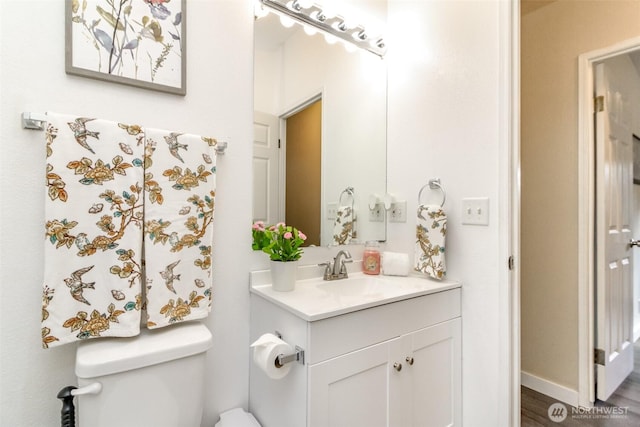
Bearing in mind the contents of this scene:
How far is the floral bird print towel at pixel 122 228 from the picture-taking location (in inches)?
36.5

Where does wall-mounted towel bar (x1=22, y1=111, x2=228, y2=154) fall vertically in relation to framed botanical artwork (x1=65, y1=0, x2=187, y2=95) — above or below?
below

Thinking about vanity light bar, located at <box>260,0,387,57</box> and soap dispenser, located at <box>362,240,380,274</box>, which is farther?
soap dispenser, located at <box>362,240,380,274</box>

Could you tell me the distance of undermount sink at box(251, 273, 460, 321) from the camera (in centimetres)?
105

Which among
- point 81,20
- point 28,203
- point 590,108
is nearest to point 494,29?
point 590,108

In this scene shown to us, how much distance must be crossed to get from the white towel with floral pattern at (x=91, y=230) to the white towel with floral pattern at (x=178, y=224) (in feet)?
0.14

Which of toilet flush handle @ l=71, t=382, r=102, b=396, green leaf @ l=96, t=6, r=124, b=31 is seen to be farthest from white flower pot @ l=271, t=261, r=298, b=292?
green leaf @ l=96, t=6, r=124, b=31

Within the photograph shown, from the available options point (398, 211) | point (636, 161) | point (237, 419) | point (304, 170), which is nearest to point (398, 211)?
point (398, 211)

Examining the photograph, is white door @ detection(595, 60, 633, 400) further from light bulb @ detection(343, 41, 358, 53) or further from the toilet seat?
the toilet seat

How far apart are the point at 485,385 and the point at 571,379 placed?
100cm

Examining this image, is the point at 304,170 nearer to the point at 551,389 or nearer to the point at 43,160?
the point at 43,160

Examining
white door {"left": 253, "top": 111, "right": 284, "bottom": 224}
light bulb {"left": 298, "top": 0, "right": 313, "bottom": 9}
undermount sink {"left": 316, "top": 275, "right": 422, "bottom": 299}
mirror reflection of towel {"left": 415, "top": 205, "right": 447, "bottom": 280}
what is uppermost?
light bulb {"left": 298, "top": 0, "right": 313, "bottom": 9}

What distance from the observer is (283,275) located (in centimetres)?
128

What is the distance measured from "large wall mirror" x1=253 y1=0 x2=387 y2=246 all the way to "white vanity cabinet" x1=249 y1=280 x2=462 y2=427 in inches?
20.7

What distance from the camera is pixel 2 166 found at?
0.93 m
